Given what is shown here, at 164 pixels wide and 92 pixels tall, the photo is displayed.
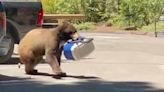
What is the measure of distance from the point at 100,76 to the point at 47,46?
1160mm

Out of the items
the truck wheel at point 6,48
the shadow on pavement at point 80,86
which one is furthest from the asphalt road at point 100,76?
the truck wheel at point 6,48

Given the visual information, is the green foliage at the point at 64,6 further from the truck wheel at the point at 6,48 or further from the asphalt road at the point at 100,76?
the truck wheel at the point at 6,48

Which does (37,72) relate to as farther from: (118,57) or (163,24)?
(163,24)

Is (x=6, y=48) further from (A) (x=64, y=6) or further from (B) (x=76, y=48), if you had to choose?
(A) (x=64, y=6)

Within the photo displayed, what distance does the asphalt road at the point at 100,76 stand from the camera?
1048 cm

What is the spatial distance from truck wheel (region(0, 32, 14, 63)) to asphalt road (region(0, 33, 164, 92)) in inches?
14.8

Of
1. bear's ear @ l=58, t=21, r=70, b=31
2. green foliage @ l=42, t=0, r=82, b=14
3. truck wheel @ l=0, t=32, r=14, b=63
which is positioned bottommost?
green foliage @ l=42, t=0, r=82, b=14

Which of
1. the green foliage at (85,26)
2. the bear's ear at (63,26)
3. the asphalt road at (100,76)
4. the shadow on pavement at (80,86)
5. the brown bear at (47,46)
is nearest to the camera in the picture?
the shadow on pavement at (80,86)

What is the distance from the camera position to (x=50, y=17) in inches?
723

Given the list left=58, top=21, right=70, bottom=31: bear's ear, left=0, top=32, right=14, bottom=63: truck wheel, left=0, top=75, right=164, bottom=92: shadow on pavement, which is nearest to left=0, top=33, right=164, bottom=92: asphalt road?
left=0, top=75, right=164, bottom=92: shadow on pavement

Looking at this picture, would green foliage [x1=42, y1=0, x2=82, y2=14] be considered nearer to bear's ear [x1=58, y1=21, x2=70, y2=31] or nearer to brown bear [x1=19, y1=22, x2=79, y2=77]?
brown bear [x1=19, y1=22, x2=79, y2=77]

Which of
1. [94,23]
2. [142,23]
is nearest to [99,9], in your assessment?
[94,23]

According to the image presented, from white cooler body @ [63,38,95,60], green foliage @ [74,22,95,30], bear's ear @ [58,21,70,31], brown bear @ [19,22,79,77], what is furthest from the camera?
green foliage @ [74,22,95,30]

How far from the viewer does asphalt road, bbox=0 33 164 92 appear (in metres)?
10.5
